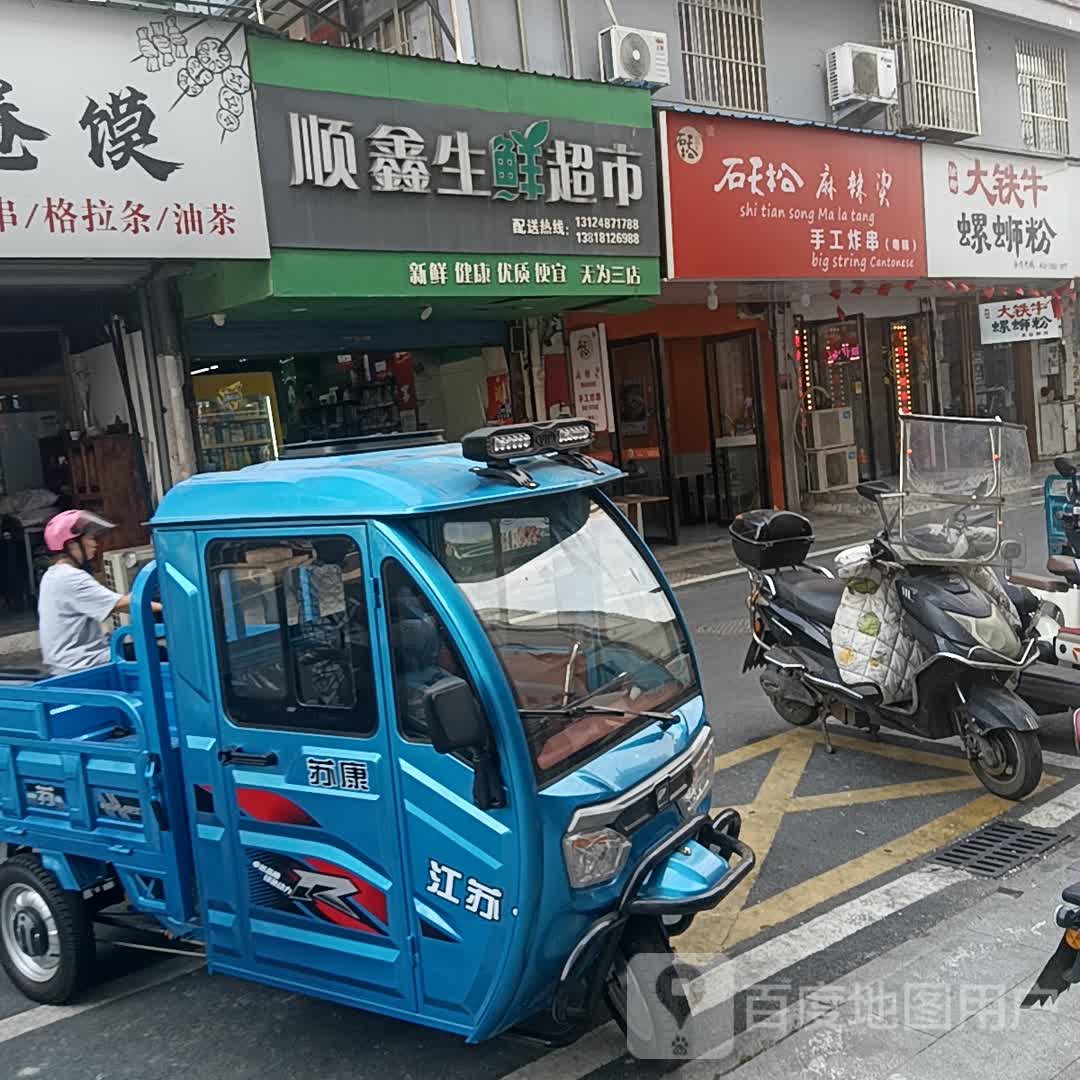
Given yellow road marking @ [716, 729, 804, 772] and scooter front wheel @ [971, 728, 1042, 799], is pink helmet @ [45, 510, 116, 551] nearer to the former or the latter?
yellow road marking @ [716, 729, 804, 772]

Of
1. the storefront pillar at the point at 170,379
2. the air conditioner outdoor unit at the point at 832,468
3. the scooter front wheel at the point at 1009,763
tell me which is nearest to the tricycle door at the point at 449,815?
the scooter front wheel at the point at 1009,763

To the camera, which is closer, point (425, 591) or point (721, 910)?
point (425, 591)

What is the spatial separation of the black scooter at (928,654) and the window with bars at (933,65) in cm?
1195

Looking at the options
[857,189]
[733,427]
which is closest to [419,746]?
[857,189]

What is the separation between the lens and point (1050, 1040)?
11.1 feet

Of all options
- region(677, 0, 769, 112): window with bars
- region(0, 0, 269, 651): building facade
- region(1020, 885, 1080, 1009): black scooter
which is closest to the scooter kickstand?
region(1020, 885, 1080, 1009): black scooter

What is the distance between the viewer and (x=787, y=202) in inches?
510

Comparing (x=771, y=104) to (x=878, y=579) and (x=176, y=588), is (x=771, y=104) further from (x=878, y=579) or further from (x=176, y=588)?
(x=176, y=588)

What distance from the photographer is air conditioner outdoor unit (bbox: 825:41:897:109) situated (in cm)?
1512

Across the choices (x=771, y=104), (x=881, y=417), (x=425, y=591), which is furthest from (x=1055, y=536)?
(x=881, y=417)

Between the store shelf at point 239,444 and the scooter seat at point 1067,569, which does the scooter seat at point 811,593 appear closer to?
the scooter seat at point 1067,569

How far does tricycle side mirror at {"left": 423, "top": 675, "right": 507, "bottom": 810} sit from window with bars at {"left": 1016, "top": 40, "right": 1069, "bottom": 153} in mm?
19147

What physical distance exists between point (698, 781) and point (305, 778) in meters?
1.28

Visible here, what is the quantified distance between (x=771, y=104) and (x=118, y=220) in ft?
31.1
